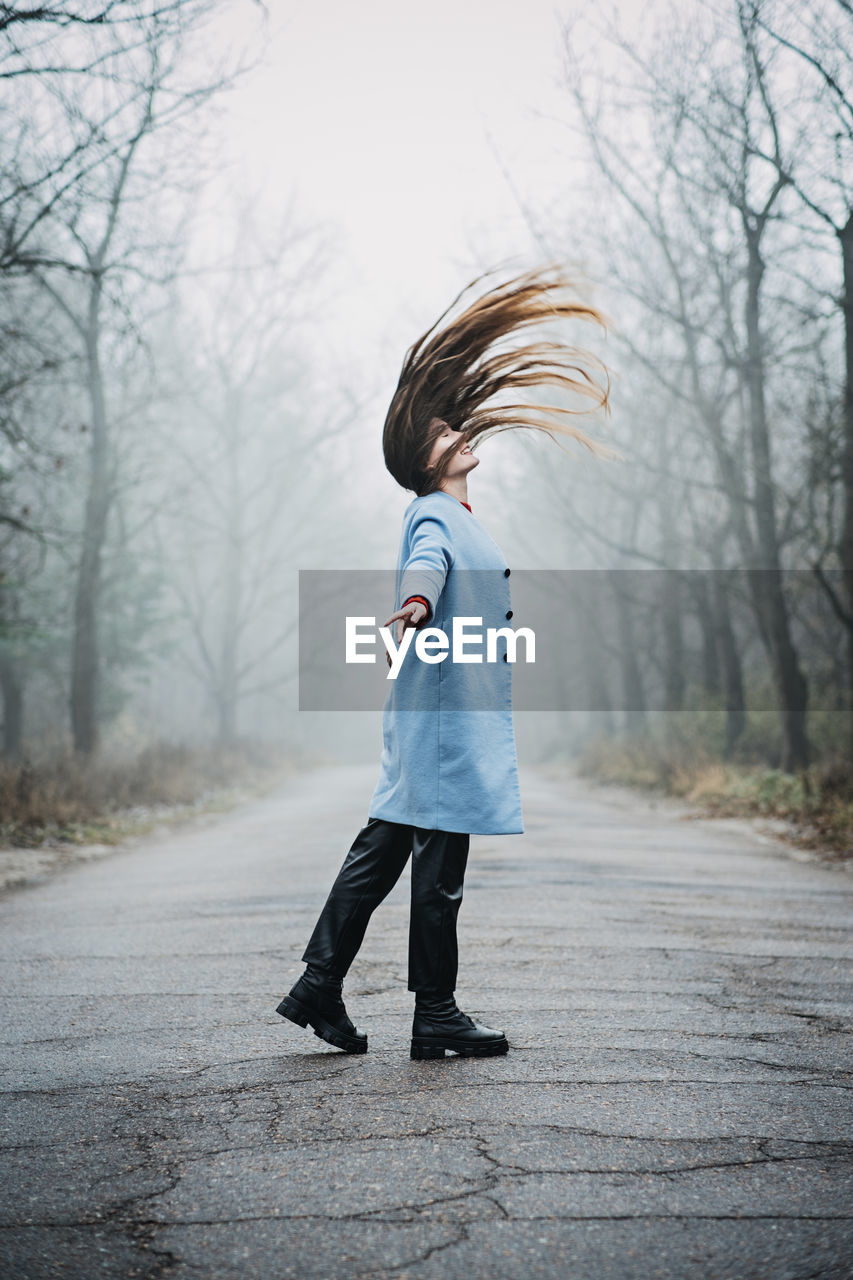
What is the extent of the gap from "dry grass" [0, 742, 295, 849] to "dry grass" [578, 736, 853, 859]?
6.84 m

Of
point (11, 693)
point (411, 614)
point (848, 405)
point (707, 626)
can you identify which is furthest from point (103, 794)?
point (707, 626)

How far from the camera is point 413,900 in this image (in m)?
3.76

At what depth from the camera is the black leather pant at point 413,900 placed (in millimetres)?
3697

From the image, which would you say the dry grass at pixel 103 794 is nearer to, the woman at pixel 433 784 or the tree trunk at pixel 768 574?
the woman at pixel 433 784

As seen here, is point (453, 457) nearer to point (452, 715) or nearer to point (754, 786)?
point (452, 715)

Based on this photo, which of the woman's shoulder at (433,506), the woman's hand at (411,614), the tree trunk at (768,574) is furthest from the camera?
the tree trunk at (768,574)

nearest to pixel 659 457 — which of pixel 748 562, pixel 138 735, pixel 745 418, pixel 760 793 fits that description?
pixel 745 418

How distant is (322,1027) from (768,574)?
14544 millimetres

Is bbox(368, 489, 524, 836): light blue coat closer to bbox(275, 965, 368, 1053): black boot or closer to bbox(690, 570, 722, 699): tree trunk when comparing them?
bbox(275, 965, 368, 1053): black boot

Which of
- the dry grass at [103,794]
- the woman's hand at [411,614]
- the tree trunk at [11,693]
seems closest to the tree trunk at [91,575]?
the dry grass at [103,794]

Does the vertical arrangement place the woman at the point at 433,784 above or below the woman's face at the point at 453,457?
below

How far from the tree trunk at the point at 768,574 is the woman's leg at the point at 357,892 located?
13642 millimetres

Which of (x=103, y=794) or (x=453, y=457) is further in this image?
(x=103, y=794)

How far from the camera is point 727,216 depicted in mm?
16906
